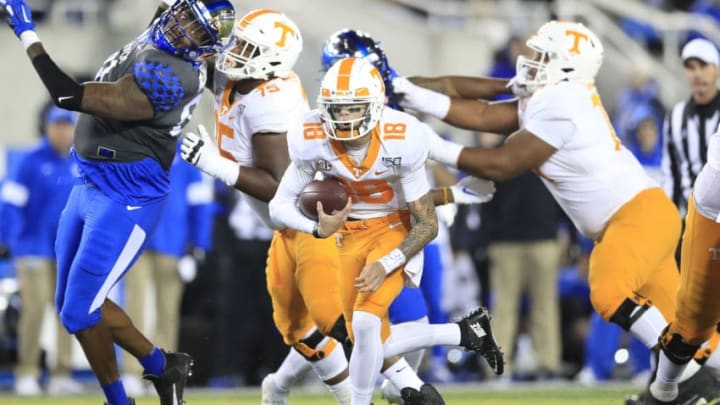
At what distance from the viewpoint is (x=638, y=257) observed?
23.3ft

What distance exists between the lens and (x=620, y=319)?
7.07m

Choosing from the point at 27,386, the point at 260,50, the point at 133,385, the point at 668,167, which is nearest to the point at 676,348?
the point at 260,50

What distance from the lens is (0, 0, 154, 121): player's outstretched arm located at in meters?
6.53

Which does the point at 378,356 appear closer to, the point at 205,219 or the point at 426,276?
the point at 426,276

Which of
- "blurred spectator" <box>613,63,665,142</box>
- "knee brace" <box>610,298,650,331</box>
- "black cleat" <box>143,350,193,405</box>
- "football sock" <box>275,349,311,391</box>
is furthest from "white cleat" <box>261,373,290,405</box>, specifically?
"blurred spectator" <box>613,63,665,142</box>

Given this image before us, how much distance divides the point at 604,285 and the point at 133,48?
2.40 m

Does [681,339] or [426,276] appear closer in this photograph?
[681,339]

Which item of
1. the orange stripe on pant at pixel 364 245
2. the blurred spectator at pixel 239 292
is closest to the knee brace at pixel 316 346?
the orange stripe on pant at pixel 364 245

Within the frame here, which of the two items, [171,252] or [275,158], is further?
[171,252]

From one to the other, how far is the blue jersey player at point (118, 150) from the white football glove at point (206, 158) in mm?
120

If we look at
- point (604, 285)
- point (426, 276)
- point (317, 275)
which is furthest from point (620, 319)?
point (426, 276)

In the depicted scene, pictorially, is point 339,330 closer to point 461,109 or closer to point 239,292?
point 461,109

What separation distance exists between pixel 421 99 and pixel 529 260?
12.0 feet

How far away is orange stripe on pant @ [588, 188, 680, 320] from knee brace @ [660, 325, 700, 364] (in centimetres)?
31
